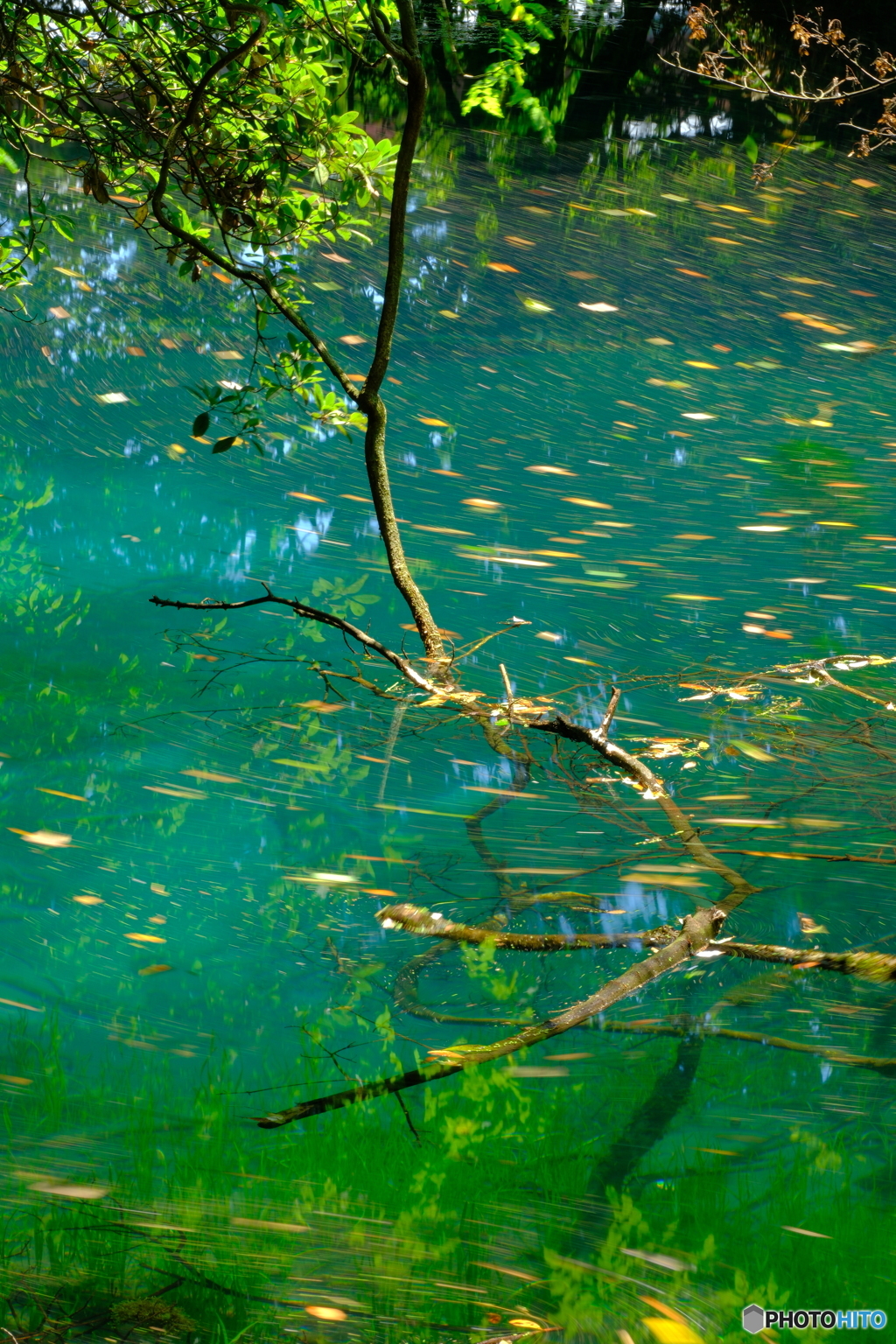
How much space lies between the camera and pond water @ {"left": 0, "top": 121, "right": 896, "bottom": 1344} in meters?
1.04

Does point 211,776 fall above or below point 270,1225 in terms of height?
above

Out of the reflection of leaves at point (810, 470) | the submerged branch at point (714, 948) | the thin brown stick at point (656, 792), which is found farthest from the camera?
the reflection of leaves at point (810, 470)

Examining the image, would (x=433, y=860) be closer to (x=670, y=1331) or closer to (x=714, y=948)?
(x=714, y=948)

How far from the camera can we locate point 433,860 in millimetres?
1592

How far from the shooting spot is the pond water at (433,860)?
3.41 feet

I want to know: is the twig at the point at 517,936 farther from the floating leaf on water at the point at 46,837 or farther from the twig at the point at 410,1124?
the floating leaf on water at the point at 46,837

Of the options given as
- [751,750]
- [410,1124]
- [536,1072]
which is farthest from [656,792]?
[410,1124]

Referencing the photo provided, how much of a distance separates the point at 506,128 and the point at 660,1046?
640 centimetres

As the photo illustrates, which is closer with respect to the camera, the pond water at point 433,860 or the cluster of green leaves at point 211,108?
the pond water at point 433,860

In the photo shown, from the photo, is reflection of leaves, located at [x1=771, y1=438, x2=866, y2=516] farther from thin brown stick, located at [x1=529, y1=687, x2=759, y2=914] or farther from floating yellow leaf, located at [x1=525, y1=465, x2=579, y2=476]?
thin brown stick, located at [x1=529, y1=687, x2=759, y2=914]

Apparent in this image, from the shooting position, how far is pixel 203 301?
4.08 metres

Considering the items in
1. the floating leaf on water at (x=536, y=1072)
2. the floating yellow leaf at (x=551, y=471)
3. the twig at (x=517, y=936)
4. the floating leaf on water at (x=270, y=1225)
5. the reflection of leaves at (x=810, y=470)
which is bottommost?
the floating leaf on water at (x=270, y=1225)

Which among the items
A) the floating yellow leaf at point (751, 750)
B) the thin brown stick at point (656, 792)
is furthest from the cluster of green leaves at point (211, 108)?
the floating yellow leaf at point (751, 750)

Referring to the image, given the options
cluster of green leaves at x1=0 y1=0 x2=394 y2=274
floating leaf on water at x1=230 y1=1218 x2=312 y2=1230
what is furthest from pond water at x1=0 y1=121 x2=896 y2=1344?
cluster of green leaves at x1=0 y1=0 x2=394 y2=274
